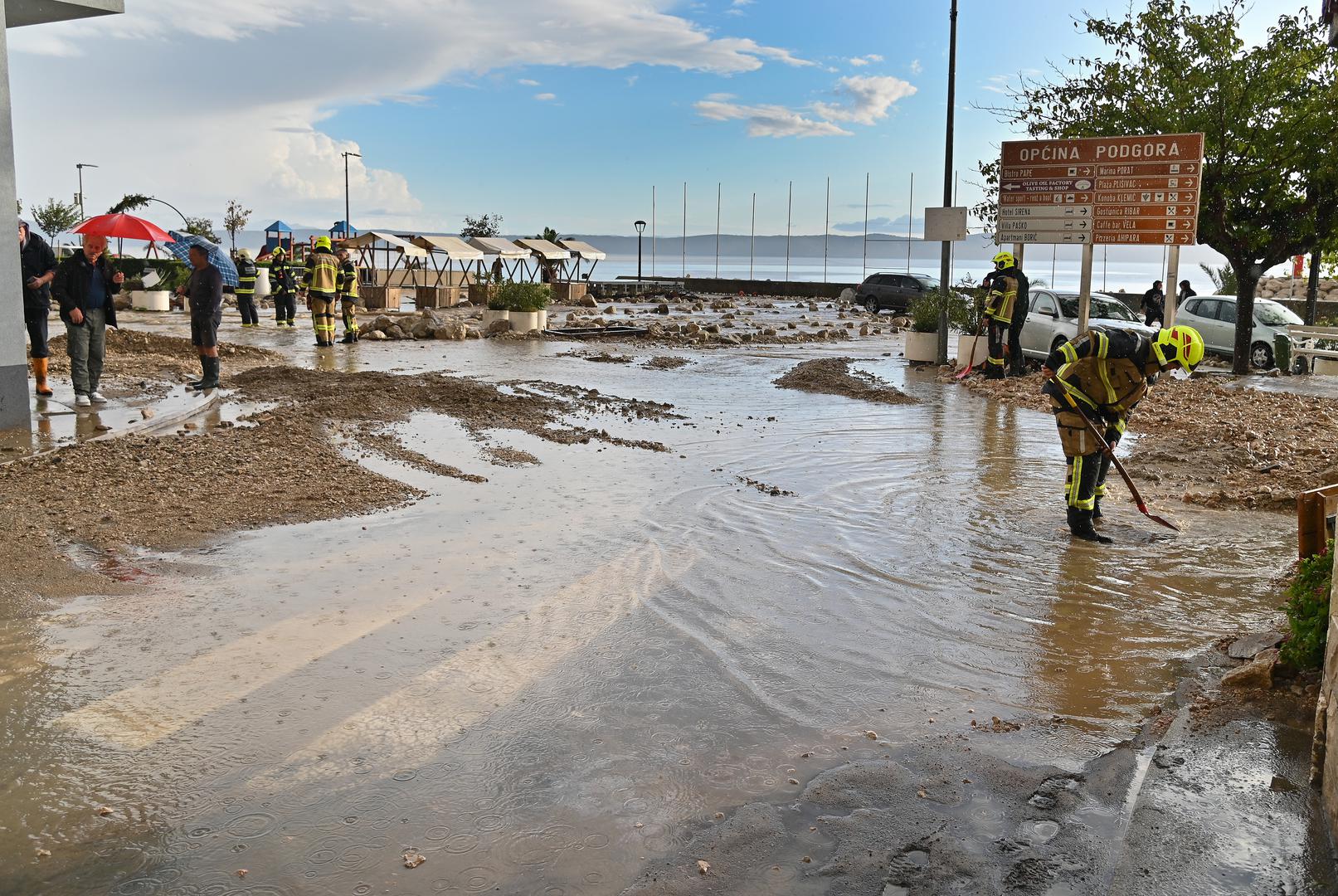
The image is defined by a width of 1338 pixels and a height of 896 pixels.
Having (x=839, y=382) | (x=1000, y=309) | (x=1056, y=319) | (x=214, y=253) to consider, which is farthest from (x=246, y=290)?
(x=1056, y=319)

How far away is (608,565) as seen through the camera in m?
7.30

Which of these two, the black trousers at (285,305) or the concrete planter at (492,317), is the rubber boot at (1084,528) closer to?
the concrete planter at (492,317)

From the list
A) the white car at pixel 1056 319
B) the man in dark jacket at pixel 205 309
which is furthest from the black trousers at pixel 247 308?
the white car at pixel 1056 319

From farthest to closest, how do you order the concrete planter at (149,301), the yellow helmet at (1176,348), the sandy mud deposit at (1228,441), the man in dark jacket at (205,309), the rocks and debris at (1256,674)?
the concrete planter at (149,301) < the man in dark jacket at (205,309) < the sandy mud deposit at (1228,441) < the yellow helmet at (1176,348) < the rocks and debris at (1256,674)

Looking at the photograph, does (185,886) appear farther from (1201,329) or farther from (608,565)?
(1201,329)

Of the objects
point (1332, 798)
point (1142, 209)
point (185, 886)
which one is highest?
point (1142, 209)

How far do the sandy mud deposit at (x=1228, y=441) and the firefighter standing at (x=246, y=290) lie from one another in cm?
1728

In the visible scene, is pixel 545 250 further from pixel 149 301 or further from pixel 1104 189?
pixel 1104 189

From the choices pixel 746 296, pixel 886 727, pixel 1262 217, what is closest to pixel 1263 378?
pixel 1262 217

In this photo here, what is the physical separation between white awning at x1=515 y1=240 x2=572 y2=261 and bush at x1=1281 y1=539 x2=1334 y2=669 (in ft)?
139

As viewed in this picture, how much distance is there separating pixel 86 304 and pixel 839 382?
1049cm

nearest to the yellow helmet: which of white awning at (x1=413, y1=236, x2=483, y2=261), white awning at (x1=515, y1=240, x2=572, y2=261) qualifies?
white awning at (x1=413, y1=236, x2=483, y2=261)

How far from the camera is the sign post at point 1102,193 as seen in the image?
1648 centimetres

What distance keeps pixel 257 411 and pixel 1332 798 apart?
11.5 m
